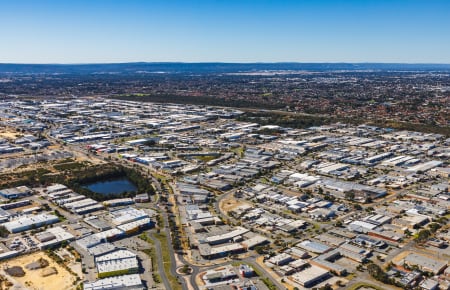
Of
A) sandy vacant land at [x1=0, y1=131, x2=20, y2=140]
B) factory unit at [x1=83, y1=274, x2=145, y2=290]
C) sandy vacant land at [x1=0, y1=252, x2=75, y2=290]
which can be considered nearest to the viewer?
factory unit at [x1=83, y1=274, x2=145, y2=290]

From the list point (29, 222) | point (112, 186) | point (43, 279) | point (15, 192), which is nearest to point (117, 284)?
point (43, 279)

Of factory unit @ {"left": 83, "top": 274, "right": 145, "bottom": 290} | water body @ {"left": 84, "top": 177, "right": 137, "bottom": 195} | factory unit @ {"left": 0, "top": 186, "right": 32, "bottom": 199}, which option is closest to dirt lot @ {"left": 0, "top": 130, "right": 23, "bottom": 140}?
water body @ {"left": 84, "top": 177, "right": 137, "bottom": 195}

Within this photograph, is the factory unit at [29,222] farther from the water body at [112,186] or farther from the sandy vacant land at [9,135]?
the sandy vacant land at [9,135]

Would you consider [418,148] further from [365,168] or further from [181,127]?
[181,127]

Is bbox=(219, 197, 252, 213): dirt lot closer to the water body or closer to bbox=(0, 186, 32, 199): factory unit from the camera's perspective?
the water body

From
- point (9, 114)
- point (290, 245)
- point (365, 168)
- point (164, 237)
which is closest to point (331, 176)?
point (365, 168)

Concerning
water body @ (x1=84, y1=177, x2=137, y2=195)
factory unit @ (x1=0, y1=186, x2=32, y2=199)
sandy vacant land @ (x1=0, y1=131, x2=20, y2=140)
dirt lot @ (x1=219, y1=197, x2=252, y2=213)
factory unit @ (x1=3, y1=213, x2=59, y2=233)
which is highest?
sandy vacant land @ (x1=0, y1=131, x2=20, y2=140)

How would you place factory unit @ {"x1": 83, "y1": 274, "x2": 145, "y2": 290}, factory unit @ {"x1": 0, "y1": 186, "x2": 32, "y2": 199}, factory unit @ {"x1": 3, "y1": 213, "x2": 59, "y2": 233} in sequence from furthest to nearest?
1. factory unit @ {"x1": 0, "y1": 186, "x2": 32, "y2": 199}
2. factory unit @ {"x1": 3, "y1": 213, "x2": 59, "y2": 233}
3. factory unit @ {"x1": 83, "y1": 274, "x2": 145, "y2": 290}

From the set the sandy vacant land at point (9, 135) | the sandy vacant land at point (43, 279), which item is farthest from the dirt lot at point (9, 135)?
the sandy vacant land at point (43, 279)

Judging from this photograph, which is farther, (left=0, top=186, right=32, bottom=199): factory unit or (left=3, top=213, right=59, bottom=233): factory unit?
(left=0, top=186, right=32, bottom=199): factory unit
